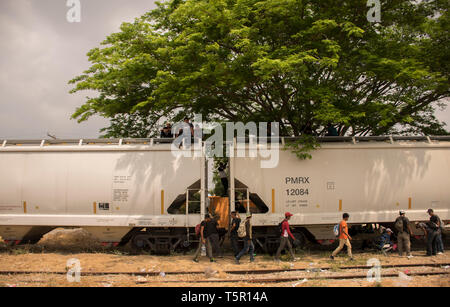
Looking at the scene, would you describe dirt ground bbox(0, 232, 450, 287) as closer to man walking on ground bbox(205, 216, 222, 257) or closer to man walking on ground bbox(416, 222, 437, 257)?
man walking on ground bbox(416, 222, 437, 257)

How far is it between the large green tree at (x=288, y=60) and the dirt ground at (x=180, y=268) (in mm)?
4610

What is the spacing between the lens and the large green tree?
11414 millimetres

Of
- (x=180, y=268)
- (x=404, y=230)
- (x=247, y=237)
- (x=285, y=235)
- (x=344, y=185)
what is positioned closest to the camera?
(x=180, y=268)

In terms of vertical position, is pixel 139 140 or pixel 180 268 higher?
pixel 139 140

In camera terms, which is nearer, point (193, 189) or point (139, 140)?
point (193, 189)

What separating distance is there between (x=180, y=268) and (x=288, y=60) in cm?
723

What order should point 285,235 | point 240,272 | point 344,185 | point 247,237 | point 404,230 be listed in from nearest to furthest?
1. point 240,272
2. point 285,235
3. point 247,237
4. point 404,230
5. point 344,185

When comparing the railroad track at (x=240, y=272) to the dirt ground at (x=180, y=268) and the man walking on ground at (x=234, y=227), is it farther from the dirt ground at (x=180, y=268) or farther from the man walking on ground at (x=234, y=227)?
the man walking on ground at (x=234, y=227)

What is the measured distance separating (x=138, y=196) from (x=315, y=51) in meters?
7.70

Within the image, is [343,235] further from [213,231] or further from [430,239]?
[213,231]

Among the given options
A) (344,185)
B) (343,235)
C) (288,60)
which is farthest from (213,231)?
(288,60)

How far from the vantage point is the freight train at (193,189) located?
11.4 meters

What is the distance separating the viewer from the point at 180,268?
10.0 m

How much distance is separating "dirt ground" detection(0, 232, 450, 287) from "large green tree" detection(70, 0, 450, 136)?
15.1 ft
